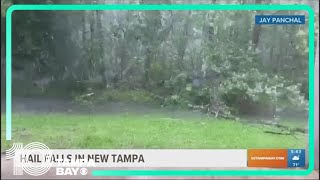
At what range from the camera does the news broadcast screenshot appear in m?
3.95

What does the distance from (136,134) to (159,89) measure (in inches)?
16.2

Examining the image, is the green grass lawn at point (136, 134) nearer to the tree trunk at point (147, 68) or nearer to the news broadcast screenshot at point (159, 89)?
the news broadcast screenshot at point (159, 89)

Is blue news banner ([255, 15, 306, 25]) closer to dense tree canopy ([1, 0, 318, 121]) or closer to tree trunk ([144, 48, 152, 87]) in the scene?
dense tree canopy ([1, 0, 318, 121])

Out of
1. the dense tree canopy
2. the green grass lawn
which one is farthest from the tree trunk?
the green grass lawn

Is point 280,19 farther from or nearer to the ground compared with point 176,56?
farther from the ground

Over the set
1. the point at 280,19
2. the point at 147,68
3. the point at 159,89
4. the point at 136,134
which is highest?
the point at 280,19

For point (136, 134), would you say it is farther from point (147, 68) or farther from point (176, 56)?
point (176, 56)

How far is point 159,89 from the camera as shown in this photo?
4012mm

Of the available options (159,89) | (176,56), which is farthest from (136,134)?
(176,56)

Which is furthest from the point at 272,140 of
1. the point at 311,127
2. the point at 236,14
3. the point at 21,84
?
the point at 21,84

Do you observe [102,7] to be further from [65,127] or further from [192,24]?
[65,127]

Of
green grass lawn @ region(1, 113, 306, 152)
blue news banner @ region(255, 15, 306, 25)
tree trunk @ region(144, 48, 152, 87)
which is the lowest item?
green grass lawn @ region(1, 113, 306, 152)

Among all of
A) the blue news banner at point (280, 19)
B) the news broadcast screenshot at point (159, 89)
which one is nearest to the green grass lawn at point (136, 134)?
the news broadcast screenshot at point (159, 89)

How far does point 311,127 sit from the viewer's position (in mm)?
4031
